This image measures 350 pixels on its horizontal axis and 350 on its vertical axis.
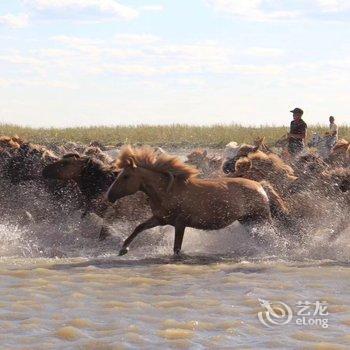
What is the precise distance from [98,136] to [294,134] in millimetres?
25705

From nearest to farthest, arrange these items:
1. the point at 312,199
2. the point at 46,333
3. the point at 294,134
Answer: the point at 46,333 → the point at 312,199 → the point at 294,134

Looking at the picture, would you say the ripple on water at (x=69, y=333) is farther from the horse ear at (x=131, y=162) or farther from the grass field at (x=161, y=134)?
the grass field at (x=161, y=134)

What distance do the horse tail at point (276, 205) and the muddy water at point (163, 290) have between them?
571 millimetres

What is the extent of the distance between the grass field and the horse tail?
23167 millimetres

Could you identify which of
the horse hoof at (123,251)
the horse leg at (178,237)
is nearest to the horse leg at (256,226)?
the horse leg at (178,237)

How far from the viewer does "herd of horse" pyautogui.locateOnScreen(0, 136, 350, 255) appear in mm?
11758

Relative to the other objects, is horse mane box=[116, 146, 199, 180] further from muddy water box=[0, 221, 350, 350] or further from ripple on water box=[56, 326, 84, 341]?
ripple on water box=[56, 326, 84, 341]

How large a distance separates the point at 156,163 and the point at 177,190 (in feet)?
1.35

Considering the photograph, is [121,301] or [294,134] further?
[294,134]

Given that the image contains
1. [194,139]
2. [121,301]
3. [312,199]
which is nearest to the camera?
[121,301]

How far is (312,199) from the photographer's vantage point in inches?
527

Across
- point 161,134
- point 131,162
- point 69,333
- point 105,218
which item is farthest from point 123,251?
point 161,134

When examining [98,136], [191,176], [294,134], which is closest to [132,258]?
[191,176]

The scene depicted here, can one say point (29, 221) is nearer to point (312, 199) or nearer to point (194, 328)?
point (312, 199)
